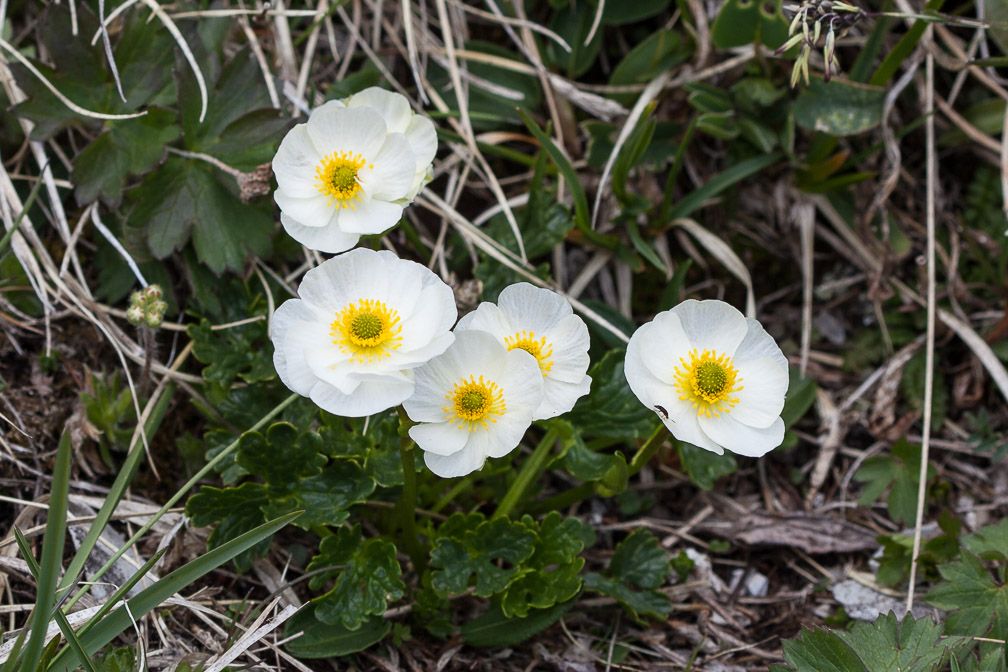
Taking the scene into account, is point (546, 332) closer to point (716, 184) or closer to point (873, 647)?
point (873, 647)

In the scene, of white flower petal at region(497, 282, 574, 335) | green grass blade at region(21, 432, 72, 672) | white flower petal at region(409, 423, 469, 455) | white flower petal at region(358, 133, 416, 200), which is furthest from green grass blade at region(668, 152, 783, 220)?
green grass blade at region(21, 432, 72, 672)

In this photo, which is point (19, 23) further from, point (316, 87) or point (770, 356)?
point (770, 356)

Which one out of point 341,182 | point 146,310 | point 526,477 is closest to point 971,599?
point 526,477

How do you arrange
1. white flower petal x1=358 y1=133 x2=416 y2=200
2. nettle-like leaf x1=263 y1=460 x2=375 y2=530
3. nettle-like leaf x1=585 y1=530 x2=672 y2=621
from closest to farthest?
white flower petal x1=358 y1=133 x2=416 y2=200
nettle-like leaf x1=263 y1=460 x2=375 y2=530
nettle-like leaf x1=585 y1=530 x2=672 y2=621

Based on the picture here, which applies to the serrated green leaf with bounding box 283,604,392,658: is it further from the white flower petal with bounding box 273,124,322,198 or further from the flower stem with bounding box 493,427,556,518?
the white flower petal with bounding box 273,124,322,198

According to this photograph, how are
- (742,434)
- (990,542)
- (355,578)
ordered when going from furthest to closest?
(990,542) → (355,578) → (742,434)

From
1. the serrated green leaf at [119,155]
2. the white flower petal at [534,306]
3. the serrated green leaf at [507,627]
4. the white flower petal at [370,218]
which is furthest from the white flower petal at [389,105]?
the serrated green leaf at [507,627]
